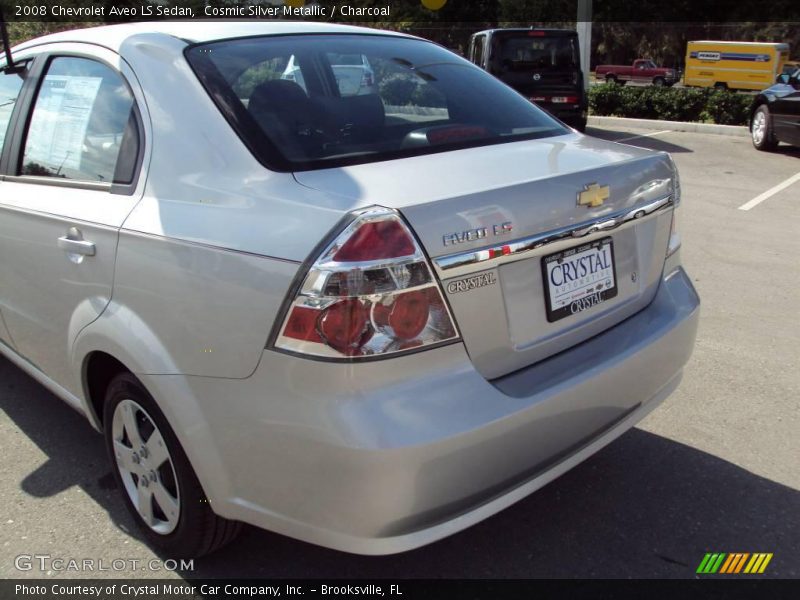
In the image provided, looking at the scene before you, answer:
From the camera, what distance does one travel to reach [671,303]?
281 cm

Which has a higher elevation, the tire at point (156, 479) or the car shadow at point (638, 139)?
the tire at point (156, 479)

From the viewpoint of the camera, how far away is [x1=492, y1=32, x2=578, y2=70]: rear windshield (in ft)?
44.7

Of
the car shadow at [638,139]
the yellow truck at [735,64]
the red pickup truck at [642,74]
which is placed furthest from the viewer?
the red pickup truck at [642,74]

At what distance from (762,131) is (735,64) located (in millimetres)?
24125

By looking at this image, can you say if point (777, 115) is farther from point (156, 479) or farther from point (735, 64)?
point (735, 64)

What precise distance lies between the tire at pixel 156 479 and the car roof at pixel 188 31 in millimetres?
1208

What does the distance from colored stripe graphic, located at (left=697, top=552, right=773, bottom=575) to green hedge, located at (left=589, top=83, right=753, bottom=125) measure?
14.6 m

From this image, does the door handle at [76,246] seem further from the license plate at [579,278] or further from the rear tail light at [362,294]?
the license plate at [579,278]

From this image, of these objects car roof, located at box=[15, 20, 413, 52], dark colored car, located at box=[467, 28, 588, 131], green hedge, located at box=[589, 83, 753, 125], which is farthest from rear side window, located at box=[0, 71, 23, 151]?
green hedge, located at box=[589, 83, 753, 125]

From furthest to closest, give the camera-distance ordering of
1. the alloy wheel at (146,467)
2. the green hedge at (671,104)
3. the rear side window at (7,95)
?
the green hedge at (671,104) → the rear side window at (7,95) → the alloy wheel at (146,467)

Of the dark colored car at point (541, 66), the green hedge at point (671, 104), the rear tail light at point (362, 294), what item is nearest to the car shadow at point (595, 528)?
the rear tail light at point (362, 294)

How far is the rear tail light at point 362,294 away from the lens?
1920 mm

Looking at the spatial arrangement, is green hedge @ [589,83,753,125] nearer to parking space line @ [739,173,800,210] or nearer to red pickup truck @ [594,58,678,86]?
parking space line @ [739,173,800,210]

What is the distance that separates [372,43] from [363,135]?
0.84 meters
